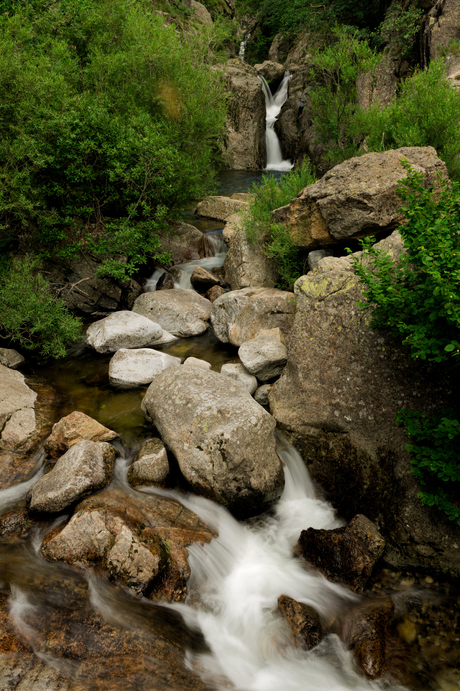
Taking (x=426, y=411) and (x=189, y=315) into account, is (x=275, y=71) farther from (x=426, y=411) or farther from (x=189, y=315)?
(x=426, y=411)

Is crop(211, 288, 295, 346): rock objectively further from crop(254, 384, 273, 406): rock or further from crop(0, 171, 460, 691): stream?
crop(0, 171, 460, 691): stream

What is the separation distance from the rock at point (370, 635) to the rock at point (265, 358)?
412cm

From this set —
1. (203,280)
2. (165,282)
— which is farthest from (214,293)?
(165,282)

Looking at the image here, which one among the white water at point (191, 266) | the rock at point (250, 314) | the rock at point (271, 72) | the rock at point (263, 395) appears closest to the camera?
the rock at point (263, 395)

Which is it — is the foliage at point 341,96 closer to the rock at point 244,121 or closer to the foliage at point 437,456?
the foliage at point 437,456

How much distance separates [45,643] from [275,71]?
125 ft

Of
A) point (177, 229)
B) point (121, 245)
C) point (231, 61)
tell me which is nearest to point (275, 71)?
point (231, 61)

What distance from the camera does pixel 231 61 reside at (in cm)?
2964

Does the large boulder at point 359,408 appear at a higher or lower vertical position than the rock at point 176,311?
higher

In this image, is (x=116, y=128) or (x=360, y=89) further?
(x=360, y=89)

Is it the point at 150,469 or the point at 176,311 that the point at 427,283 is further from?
the point at 176,311

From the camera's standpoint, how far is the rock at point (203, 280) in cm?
1197

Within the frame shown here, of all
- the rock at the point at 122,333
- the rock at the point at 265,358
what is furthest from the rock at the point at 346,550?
the rock at the point at 122,333

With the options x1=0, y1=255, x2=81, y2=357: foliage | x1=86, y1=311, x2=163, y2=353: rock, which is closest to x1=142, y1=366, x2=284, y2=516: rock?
x1=86, y1=311, x2=163, y2=353: rock
